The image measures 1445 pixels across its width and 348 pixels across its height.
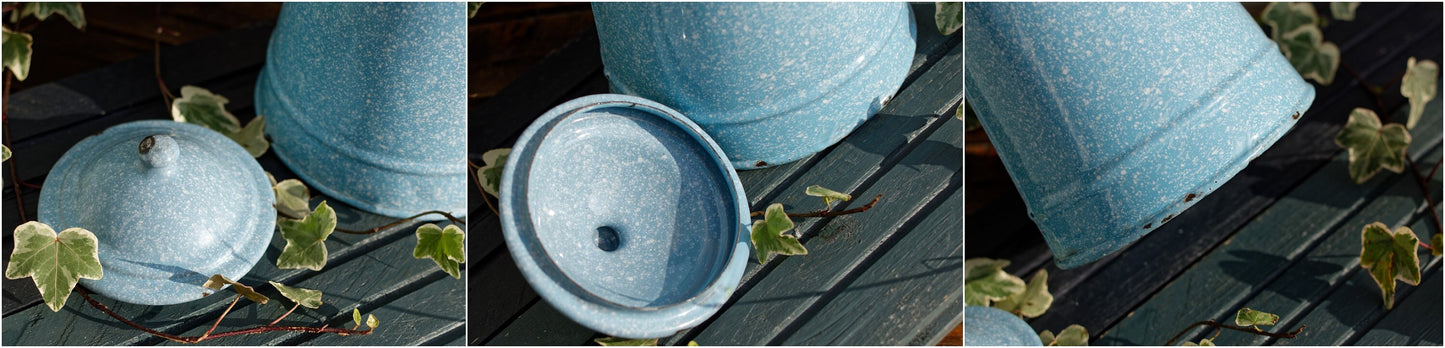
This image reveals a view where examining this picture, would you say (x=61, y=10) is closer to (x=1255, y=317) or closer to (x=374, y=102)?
(x=374, y=102)

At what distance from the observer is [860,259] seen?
953mm

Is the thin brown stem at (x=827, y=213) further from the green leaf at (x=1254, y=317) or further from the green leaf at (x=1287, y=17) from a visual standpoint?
the green leaf at (x=1287, y=17)

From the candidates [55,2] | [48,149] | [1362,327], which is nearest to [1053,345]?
[1362,327]

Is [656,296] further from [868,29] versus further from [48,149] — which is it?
[48,149]

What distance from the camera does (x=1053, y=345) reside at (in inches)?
48.3

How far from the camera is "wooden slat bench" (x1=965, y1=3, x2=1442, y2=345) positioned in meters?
1.21

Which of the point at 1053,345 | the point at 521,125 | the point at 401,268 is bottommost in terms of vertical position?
the point at 1053,345

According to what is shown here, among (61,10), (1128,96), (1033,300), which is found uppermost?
(1128,96)

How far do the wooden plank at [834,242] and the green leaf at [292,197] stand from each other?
1.50 feet

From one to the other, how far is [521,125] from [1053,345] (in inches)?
26.2

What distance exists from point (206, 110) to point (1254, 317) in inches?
46.2

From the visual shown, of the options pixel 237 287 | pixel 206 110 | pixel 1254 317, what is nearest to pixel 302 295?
pixel 237 287

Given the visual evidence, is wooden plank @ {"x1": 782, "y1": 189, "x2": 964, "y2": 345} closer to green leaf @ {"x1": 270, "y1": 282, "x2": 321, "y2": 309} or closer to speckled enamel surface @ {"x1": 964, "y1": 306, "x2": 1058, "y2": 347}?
speckled enamel surface @ {"x1": 964, "y1": 306, "x2": 1058, "y2": 347}

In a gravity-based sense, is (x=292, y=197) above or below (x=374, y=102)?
below
